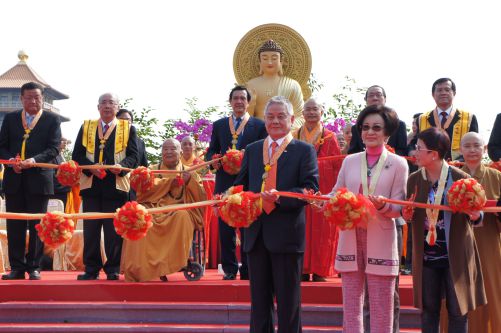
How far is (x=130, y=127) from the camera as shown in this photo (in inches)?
354

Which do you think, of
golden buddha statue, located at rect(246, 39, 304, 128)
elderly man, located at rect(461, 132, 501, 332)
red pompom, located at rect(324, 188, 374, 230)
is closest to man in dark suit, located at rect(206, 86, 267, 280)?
golden buddha statue, located at rect(246, 39, 304, 128)

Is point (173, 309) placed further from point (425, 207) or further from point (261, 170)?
point (425, 207)

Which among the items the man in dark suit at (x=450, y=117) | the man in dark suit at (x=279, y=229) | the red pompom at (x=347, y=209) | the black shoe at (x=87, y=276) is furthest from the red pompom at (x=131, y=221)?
the man in dark suit at (x=450, y=117)

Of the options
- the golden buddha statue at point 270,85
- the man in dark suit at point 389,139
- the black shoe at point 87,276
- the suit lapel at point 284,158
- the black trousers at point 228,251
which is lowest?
the black shoe at point 87,276

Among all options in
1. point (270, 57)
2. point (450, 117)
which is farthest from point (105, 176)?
point (450, 117)

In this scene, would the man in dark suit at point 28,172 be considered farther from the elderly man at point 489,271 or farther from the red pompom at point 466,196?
the red pompom at point 466,196

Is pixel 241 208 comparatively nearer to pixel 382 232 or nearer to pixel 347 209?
pixel 347 209

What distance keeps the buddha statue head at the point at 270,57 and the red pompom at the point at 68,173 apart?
3013 mm

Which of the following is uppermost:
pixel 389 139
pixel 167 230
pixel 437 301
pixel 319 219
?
pixel 389 139

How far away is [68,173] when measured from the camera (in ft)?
27.6

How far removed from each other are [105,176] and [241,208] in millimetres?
3648

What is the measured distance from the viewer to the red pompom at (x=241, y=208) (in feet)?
17.9

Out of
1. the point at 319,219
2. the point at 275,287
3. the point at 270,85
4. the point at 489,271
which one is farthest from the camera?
the point at 270,85

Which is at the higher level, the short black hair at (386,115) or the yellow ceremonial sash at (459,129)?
the yellow ceremonial sash at (459,129)
